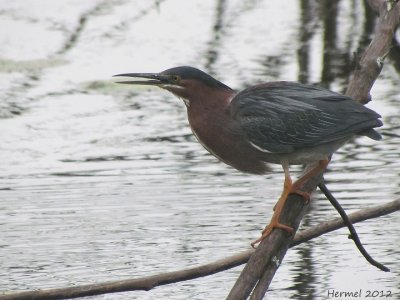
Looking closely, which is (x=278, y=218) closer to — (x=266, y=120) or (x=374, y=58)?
(x=266, y=120)

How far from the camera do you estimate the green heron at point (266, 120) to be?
190 inches

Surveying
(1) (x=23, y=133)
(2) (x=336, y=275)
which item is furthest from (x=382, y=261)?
(1) (x=23, y=133)

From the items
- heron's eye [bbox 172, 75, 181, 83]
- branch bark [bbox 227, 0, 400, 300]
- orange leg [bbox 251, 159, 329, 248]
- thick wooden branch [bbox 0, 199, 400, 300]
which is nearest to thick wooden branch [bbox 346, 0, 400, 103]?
branch bark [bbox 227, 0, 400, 300]

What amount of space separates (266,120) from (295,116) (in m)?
0.13

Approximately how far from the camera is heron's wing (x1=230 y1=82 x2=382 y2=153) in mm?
4820

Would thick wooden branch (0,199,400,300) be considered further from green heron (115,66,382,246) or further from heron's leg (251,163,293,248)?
green heron (115,66,382,246)

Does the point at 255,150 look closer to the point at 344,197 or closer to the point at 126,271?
the point at 126,271

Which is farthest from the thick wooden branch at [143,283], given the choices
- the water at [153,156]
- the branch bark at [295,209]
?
the water at [153,156]

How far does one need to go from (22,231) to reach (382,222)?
1.96 m

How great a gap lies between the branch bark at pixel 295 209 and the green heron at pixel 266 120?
8cm

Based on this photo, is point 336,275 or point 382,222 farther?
point 382,222

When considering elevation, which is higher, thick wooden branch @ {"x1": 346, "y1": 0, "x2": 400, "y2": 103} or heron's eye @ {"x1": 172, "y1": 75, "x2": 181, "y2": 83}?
thick wooden branch @ {"x1": 346, "y1": 0, "x2": 400, "y2": 103}

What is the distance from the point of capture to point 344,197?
23.3 ft

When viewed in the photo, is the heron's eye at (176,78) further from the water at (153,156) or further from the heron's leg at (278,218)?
the water at (153,156)
